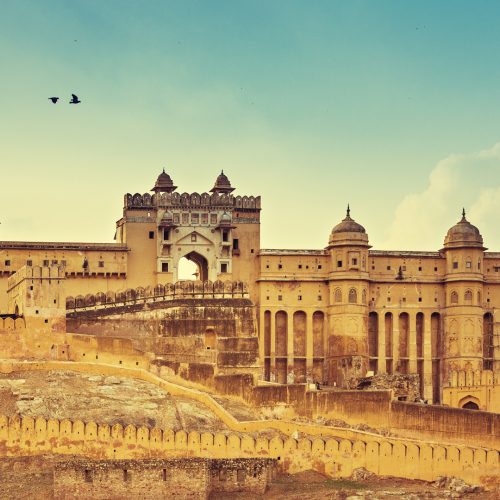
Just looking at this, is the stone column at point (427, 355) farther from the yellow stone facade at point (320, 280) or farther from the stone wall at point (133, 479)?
the stone wall at point (133, 479)

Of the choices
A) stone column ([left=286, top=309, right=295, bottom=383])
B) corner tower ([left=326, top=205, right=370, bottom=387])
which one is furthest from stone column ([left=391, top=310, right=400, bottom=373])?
stone column ([left=286, top=309, right=295, bottom=383])

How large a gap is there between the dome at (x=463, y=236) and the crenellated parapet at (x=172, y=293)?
12045mm

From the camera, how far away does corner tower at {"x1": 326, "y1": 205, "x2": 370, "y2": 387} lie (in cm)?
8312

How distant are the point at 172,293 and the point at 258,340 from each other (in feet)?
15.5

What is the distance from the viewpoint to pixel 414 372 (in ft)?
279

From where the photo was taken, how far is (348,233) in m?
84.2

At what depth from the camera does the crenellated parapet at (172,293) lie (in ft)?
261

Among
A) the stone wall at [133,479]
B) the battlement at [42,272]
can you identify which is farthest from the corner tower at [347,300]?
the stone wall at [133,479]

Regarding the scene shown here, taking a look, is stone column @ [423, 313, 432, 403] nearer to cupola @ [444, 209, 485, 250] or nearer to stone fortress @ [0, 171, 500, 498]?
stone fortress @ [0, 171, 500, 498]

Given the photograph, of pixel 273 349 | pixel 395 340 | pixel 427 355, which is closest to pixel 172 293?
pixel 273 349

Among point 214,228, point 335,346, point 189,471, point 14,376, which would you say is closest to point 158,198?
point 214,228

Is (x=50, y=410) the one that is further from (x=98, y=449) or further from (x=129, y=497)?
(x=129, y=497)

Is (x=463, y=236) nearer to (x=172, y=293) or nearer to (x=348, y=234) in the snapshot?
(x=348, y=234)

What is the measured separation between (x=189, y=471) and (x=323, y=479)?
6.99m
